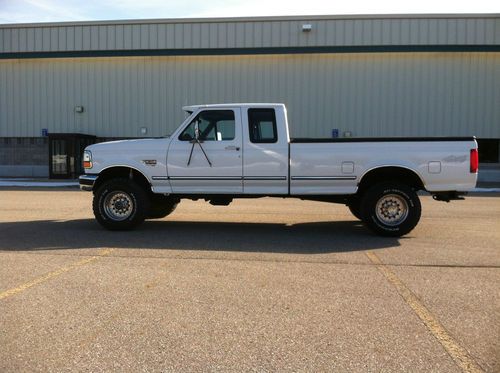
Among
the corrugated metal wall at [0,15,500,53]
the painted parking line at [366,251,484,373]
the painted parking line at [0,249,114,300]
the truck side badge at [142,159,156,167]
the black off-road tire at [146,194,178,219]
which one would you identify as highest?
the corrugated metal wall at [0,15,500,53]

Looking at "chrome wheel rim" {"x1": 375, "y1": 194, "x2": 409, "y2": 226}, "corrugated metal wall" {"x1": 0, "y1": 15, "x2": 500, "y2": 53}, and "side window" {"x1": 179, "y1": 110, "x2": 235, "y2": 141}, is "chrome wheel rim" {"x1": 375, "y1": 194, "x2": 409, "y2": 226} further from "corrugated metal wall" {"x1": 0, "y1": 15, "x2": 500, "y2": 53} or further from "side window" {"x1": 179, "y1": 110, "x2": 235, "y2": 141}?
"corrugated metal wall" {"x1": 0, "y1": 15, "x2": 500, "y2": 53}

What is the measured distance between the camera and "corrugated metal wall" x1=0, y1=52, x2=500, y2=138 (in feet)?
77.3

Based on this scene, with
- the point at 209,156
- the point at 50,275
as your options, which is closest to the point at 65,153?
the point at 209,156

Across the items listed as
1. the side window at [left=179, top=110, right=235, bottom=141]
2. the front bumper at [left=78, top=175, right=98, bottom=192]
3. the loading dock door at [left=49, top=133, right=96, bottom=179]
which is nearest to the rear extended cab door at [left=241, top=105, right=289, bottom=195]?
the side window at [left=179, top=110, right=235, bottom=141]

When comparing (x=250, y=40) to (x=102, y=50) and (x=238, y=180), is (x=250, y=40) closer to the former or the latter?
(x=102, y=50)

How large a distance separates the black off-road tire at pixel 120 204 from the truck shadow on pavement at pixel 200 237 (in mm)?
202

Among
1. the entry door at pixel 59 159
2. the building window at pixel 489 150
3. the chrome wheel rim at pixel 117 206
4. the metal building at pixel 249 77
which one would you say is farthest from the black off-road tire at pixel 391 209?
the entry door at pixel 59 159

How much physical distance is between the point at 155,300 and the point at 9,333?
4.29 feet

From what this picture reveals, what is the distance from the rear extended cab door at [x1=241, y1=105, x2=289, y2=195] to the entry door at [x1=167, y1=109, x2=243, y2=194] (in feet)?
0.45

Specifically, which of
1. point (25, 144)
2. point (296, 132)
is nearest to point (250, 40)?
point (296, 132)

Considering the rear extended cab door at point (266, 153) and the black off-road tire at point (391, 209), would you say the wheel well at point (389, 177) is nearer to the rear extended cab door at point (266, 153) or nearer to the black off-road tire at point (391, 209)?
the black off-road tire at point (391, 209)

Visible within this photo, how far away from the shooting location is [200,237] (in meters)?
8.15

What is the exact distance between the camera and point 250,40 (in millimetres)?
23906

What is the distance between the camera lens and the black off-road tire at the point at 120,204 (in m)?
8.62
